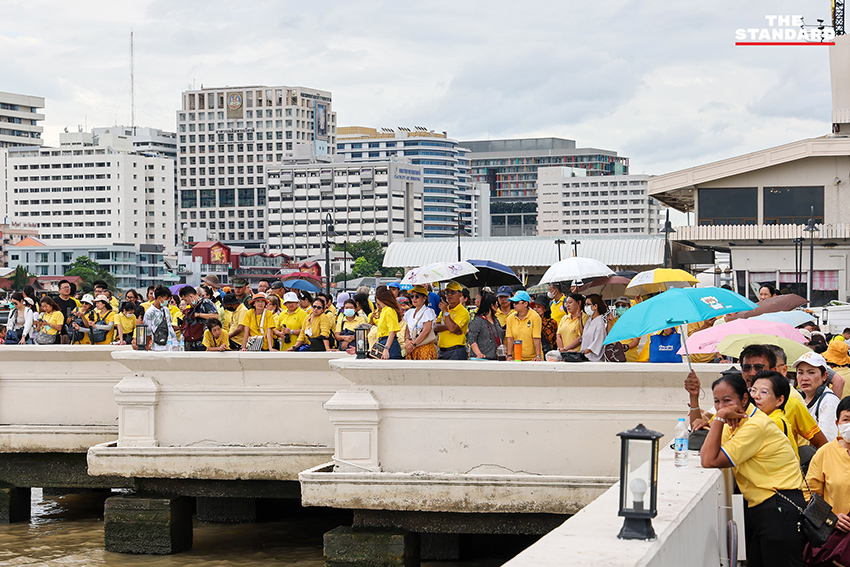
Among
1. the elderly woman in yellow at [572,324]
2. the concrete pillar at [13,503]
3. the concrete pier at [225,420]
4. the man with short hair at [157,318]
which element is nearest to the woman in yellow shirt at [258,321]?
the man with short hair at [157,318]

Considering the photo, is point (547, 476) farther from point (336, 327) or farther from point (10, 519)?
point (10, 519)

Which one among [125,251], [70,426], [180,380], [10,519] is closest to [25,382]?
[70,426]

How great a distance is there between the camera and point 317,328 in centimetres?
1336

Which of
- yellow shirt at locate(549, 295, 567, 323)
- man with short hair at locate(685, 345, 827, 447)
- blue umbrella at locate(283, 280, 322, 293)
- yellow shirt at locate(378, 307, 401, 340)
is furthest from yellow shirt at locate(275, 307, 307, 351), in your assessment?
blue umbrella at locate(283, 280, 322, 293)

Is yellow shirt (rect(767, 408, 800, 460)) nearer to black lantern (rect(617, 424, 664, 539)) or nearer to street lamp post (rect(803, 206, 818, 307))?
black lantern (rect(617, 424, 664, 539))

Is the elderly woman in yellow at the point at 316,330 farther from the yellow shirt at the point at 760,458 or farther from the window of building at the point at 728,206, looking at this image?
the window of building at the point at 728,206

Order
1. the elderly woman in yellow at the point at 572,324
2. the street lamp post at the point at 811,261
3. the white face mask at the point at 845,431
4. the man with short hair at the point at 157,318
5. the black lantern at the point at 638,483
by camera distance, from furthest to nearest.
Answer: the street lamp post at the point at 811,261, the man with short hair at the point at 157,318, the elderly woman in yellow at the point at 572,324, the white face mask at the point at 845,431, the black lantern at the point at 638,483

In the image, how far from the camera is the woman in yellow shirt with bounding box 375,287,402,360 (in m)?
11.0

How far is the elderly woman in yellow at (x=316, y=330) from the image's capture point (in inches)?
520

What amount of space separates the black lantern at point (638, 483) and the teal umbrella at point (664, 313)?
366 cm

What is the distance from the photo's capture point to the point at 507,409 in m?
10.1

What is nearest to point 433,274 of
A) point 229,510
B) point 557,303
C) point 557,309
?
→ point 557,309

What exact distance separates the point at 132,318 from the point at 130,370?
8.80 feet

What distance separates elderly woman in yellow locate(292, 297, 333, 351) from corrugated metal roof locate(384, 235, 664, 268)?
59887 mm
